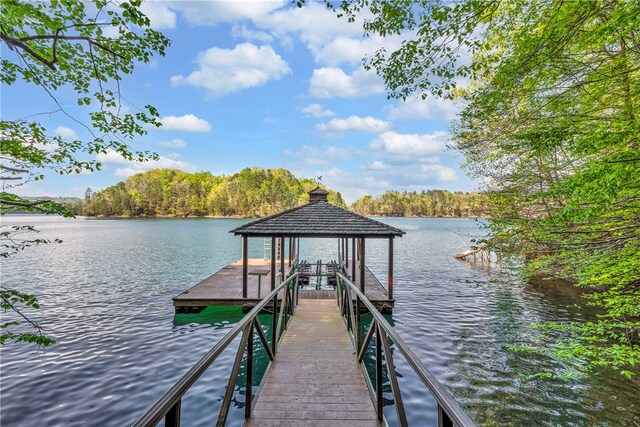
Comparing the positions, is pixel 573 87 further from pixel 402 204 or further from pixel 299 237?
pixel 402 204

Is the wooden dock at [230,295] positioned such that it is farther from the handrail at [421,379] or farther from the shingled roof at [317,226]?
the handrail at [421,379]

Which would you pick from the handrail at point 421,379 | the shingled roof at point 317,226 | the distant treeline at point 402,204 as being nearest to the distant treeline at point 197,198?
the distant treeline at point 402,204

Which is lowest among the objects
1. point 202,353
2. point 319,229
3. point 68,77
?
point 202,353

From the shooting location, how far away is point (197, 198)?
10744 centimetres

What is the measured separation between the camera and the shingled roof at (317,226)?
35.2 ft

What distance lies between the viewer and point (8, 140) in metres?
4.21

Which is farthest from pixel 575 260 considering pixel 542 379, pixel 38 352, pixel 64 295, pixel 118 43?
pixel 64 295

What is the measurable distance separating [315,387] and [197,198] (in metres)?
111

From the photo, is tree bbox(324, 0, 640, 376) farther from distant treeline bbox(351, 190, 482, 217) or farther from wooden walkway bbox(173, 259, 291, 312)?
distant treeline bbox(351, 190, 482, 217)

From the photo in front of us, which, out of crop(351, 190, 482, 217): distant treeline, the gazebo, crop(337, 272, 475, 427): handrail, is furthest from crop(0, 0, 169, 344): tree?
crop(351, 190, 482, 217): distant treeline

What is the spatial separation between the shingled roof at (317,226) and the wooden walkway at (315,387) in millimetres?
4759

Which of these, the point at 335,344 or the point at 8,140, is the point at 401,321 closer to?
the point at 335,344

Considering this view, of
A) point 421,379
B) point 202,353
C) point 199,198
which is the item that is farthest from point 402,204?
point 421,379

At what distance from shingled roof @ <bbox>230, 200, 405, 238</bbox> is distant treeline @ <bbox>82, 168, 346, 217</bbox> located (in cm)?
8241
